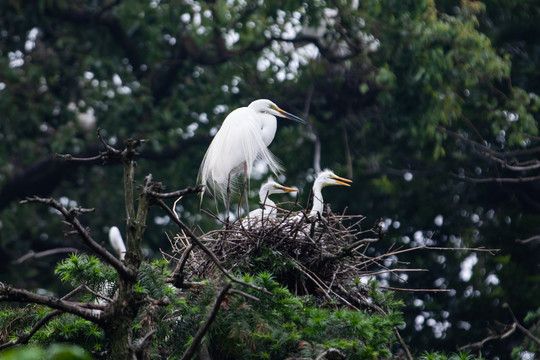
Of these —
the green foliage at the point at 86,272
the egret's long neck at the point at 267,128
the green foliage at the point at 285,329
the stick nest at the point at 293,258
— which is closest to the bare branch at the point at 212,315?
the green foliage at the point at 285,329

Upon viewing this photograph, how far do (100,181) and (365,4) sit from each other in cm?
426

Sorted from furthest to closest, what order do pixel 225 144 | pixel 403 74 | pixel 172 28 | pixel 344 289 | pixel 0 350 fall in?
pixel 172 28
pixel 403 74
pixel 225 144
pixel 344 289
pixel 0 350

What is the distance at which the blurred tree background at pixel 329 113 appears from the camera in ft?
26.0

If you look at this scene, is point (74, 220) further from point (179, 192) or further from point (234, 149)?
point (234, 149)

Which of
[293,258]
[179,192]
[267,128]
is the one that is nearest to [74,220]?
[179,192]

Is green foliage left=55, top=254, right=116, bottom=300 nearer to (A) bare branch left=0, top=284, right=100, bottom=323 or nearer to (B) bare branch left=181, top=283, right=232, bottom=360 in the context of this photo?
(A) bare branch left=0, top=284, right=100, bottom=323

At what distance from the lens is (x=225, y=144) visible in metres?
5.26

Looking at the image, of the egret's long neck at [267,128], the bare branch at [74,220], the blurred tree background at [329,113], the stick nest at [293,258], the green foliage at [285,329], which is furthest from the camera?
the blurred tree background at [329,113]

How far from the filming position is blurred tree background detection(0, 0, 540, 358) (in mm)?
7934

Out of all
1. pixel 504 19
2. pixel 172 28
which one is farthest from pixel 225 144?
pixel 504 19

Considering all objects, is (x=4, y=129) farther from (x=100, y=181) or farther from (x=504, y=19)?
(x=504, y=19)

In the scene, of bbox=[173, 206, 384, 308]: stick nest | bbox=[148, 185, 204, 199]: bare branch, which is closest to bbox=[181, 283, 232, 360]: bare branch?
bbox=[148, 185, 204, 199]: bare branch

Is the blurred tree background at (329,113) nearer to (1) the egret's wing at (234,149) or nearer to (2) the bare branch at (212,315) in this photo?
(1) the egret's wing at (234,149)

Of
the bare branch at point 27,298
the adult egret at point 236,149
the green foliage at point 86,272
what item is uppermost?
the bare branch at point 27,298
